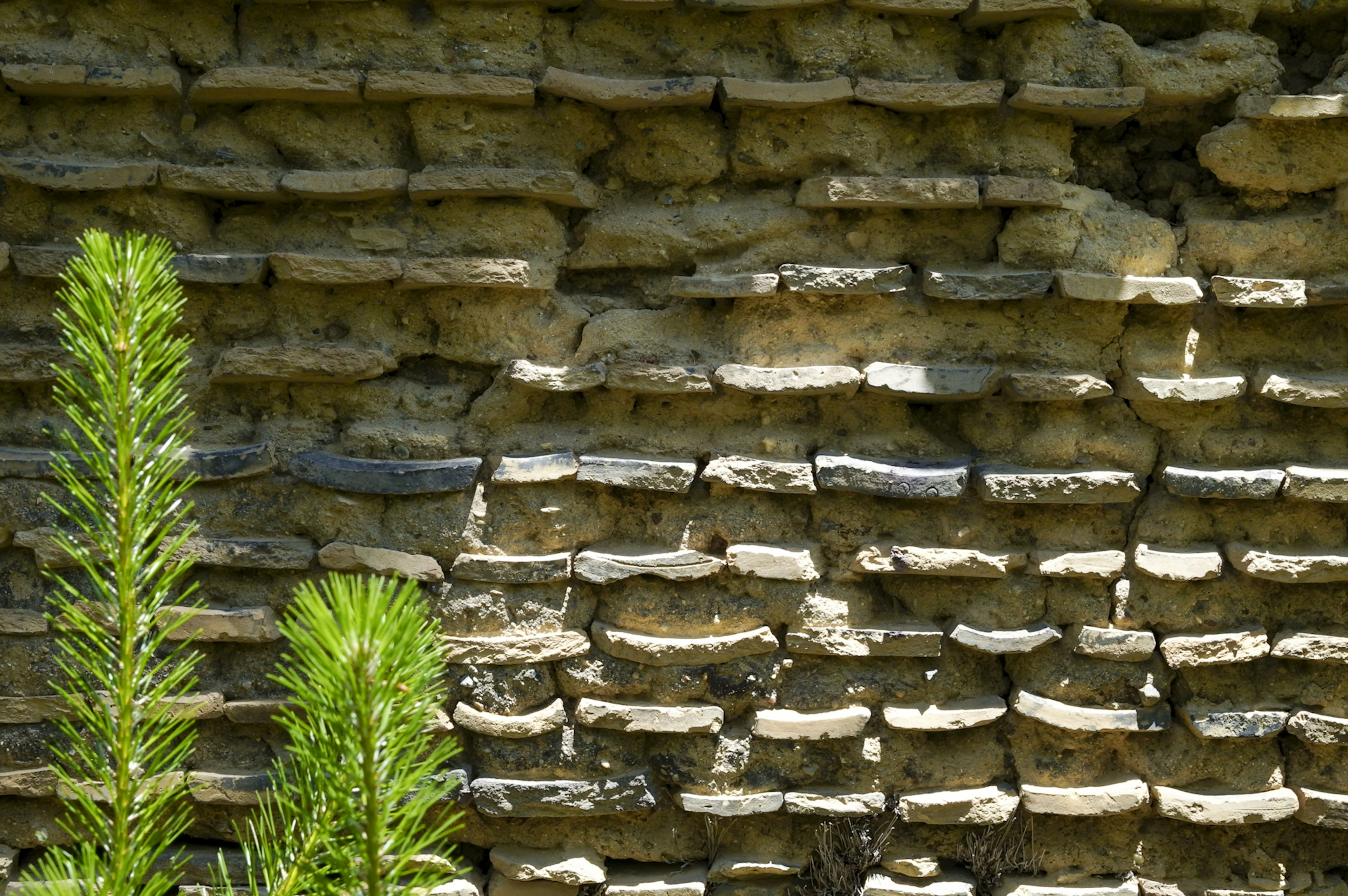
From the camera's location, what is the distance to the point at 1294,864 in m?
2.35

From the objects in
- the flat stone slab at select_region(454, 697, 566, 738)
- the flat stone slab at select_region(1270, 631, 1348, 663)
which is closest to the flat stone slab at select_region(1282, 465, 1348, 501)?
the flat stone slab at select_region(1270, 631, 1348, 663)

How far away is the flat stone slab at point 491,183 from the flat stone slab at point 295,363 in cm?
37

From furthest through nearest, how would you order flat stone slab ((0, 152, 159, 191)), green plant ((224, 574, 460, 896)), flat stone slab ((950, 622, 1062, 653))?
flat stone slab ((950, 622, 1062, 653)), flat stone slab ((0, 152, 159, 191)), green plant ((224, 574, 460, 896))

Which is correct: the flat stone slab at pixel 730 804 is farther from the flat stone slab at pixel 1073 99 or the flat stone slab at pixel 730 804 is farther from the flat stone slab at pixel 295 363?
the flat stone slab at pixel 1073 99

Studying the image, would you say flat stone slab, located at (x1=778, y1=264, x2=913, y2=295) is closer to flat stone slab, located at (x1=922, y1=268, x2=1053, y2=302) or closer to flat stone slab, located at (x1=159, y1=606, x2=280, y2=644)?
flat stone slab, located at (x1=922, y1=268, x2=1053, y2=302)

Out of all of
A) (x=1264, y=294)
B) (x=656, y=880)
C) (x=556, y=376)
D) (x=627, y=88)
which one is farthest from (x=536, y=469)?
(x=1264, y=294)

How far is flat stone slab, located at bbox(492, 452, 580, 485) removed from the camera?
7.20ft

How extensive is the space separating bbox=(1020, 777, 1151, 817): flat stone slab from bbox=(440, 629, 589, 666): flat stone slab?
106 centimetres

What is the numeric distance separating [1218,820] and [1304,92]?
167cm

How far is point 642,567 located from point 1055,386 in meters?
0.98

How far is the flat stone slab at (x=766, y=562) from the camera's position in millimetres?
2223

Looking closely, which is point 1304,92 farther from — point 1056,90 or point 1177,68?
point 1056,90

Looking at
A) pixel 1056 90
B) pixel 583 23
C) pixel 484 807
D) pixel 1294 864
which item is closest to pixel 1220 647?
pixel 1294 864

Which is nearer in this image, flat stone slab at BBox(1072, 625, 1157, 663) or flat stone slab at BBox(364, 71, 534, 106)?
flat stone slab at BBox(364, 71, 534, 106)
